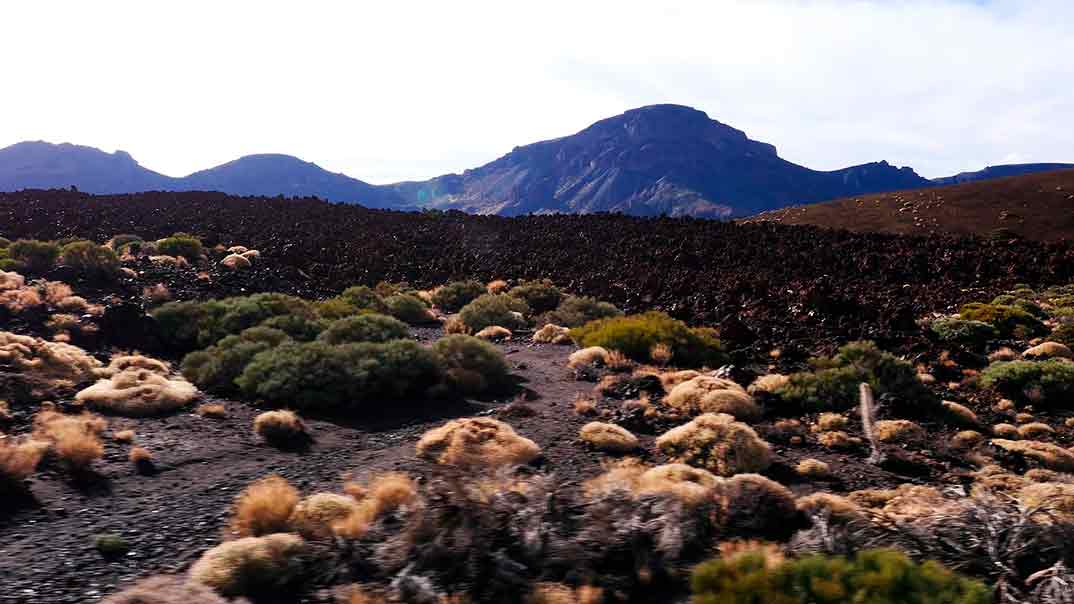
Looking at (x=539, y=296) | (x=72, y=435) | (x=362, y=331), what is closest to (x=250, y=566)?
(x=72, y=435)

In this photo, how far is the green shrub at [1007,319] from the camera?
19.4 metres

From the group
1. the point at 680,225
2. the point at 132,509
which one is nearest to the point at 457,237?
the point at 680,225

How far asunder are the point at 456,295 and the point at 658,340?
39.7 ft

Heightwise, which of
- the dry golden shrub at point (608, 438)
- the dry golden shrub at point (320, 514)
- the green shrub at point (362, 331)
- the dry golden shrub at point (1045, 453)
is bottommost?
the dry golden shrub at point (1045, 453)

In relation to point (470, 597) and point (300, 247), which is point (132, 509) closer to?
point (470, 597)

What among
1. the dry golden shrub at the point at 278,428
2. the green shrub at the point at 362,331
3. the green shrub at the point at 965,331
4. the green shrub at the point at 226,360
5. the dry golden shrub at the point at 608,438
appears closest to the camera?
the dry golden shrub at the point at 608,438

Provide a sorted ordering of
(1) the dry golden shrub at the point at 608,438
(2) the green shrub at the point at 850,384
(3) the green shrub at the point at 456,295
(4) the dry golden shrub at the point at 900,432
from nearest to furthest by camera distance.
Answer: (1) the dry golden shrub at the point at 608,438 < (4) the dry golden shrub at the point at 900,432 < (2) the green shrub at the point at 850,384 < (3) the green shrub at the point at 456,295

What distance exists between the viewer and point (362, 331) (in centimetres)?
1630

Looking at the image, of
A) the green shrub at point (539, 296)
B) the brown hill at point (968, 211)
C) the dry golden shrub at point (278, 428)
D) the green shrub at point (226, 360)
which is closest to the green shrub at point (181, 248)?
the green shrub at point (539, 296)

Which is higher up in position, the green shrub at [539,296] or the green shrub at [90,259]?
the green shrub at [90,259]

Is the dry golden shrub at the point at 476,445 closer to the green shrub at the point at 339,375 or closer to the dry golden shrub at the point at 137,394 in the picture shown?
the green shrub at the point at 339,375

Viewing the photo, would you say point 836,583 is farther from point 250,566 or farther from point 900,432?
point 900,432

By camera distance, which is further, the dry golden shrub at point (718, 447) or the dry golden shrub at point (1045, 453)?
the dry golden shrub at point (1045, 453)

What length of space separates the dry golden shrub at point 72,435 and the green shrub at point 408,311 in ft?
41.7
